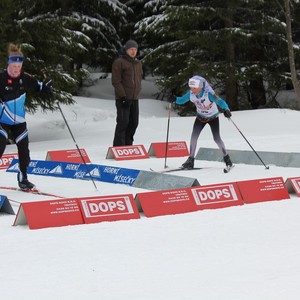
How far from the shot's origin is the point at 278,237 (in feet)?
18.7

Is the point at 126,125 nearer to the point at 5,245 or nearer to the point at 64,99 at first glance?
the point at 64,99

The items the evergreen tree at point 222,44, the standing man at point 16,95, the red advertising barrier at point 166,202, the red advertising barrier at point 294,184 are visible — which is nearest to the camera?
the red advertising barrier at point 166,202

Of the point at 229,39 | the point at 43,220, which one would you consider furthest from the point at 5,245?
the point at 229,39

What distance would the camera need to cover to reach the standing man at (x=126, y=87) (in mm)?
11969

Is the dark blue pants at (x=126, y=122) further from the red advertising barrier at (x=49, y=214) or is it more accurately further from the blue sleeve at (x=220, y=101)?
the red advertising barrier at (x=49, y=214)

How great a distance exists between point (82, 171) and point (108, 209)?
319cm

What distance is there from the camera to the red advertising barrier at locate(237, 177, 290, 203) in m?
7.36

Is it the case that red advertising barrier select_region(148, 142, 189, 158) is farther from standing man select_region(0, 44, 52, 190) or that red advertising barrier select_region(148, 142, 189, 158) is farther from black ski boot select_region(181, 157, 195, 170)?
standing man select_region(0, 44, 52, 190)

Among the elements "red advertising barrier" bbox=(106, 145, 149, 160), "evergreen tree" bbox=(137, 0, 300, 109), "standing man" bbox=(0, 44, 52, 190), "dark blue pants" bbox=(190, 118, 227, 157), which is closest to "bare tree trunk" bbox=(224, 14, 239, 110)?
"evergreen tree" bbox=(137, 0, 300, 109)

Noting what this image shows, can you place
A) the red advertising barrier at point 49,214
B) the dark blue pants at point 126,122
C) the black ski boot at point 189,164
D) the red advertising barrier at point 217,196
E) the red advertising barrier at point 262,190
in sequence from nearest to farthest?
1. the red advertising barrier at point 49,214
2. the red advertising barrier at point 217,196
3. the red advertising barrier at point 262,190
4. the black ski boot at point 189,164
5. the dark blue pants at point 126,122

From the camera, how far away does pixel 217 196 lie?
7164 mm

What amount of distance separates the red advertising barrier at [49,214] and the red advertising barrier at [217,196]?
1298 mm

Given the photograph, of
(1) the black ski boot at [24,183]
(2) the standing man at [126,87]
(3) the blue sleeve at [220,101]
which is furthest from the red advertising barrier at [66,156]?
(1) the black ski boot at [24,183]

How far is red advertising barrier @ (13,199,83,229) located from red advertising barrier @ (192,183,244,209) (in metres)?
1.30
